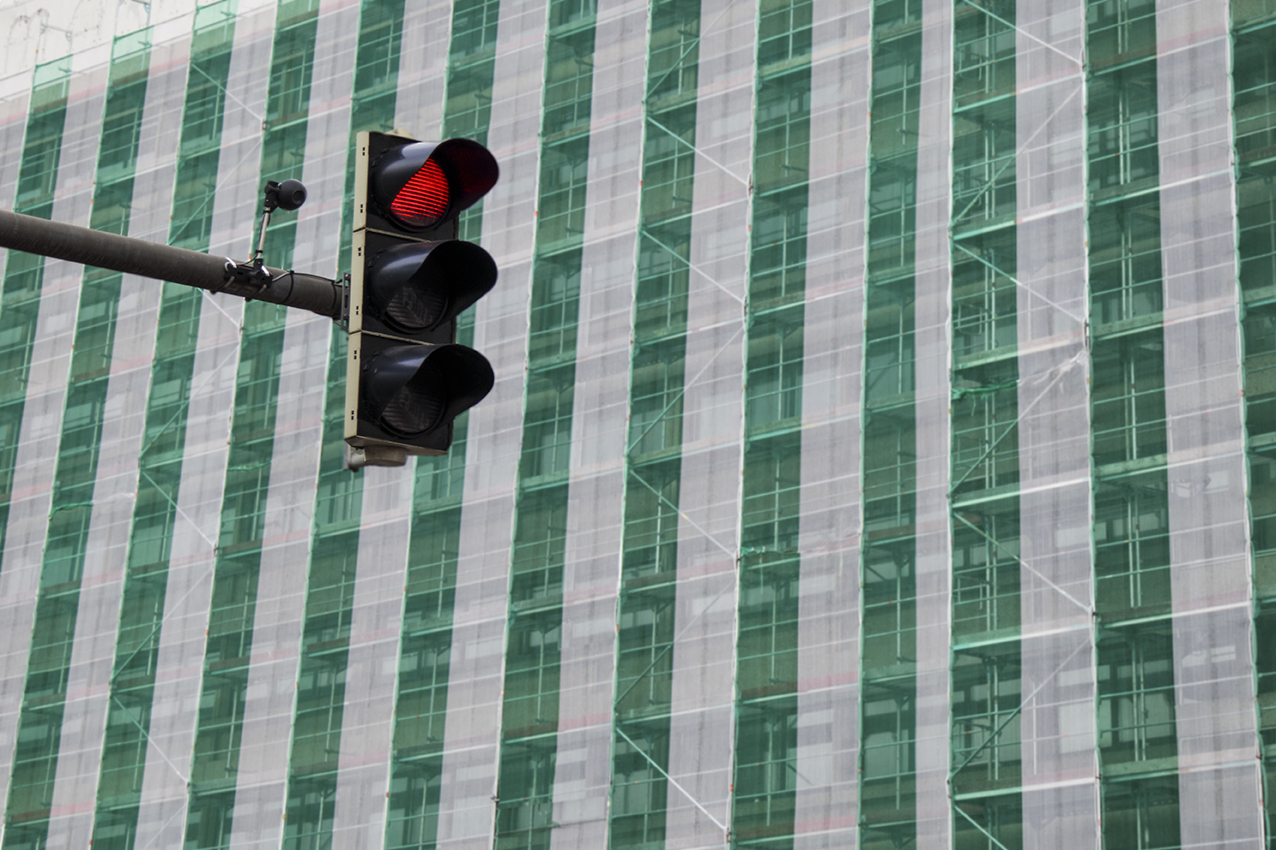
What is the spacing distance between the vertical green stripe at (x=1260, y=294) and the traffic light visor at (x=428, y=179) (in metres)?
18.4

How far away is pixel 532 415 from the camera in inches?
1152

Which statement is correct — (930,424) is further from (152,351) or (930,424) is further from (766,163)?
(152,351)

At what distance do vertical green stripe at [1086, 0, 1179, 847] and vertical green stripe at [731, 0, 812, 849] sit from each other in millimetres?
3779

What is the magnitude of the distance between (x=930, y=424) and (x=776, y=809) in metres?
4.72

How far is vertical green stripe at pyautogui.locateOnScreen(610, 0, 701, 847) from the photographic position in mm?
26156

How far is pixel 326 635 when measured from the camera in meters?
29.9

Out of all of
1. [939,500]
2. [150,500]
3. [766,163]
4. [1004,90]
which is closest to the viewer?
[939,500]

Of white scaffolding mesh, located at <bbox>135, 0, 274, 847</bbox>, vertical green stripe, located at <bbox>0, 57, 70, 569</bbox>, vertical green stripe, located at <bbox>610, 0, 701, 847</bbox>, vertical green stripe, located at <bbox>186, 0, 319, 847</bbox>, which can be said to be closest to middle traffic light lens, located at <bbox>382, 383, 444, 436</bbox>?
vertical green stripe, located at <bbox>610, 0, 701, 847</bbox>

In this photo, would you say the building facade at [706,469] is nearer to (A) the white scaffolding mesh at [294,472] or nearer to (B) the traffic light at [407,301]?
(A) the white scaffolding mesh at [294,472]

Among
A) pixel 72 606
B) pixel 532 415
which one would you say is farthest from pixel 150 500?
pixel 532 415

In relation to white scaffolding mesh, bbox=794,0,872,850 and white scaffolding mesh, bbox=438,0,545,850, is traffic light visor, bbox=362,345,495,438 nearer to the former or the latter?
white scaffolding mesh, bbox=794,0,872,850

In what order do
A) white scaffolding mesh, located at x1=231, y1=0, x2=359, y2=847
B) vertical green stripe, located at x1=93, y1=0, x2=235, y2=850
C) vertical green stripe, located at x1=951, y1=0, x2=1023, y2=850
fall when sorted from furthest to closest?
vertical green stripe, located at x1=93, y1=0, x2=235, y2=850, white scaffolding mesh, located at x1=231, y1=0, x2=359, y2=847, vertical green stripe, located at x1=951, y1=0, x2=1023, y2=850

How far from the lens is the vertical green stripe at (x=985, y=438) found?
23.6 meters

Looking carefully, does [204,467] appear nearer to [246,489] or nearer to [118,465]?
[246,489]
